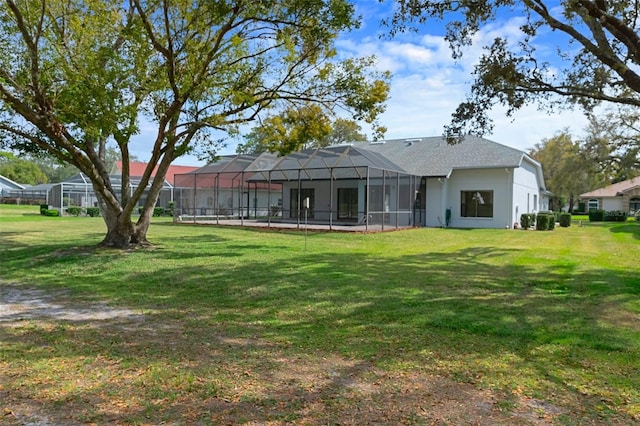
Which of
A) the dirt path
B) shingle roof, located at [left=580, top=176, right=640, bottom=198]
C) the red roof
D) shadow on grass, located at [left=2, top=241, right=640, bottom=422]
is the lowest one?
the dirt path

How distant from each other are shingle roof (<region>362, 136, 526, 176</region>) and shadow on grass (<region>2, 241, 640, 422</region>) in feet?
48.8

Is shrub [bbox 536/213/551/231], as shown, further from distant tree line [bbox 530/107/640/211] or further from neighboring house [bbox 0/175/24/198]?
neighboring house [bbox 0/175/24/198]

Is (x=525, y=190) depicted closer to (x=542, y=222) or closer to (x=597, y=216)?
(x=542, y=222)

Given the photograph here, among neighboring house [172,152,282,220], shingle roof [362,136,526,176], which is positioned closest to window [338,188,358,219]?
shingle roof [362,136,526,176]

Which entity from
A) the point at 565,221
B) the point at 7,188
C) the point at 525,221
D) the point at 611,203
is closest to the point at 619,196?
the point at 611,203

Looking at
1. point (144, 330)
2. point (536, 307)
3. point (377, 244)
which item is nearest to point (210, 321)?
point (144, 330)

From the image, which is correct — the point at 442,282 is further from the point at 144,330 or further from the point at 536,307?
the point at 144,330

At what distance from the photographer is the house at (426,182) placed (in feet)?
75.0

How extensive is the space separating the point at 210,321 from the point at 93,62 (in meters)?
7.34

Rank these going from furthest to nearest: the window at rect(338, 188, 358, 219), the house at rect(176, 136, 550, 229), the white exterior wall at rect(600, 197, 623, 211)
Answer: the white exterior wall at rect(600, 197, 623, 211), the window at rect(338, 188, 358, 219), the house at rect(176, 136, 550, 229)

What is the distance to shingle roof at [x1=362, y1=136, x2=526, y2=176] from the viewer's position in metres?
23.6

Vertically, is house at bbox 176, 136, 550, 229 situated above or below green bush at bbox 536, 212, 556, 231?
above

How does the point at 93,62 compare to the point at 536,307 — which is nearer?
the point at 536,307

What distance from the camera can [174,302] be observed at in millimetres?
6742
